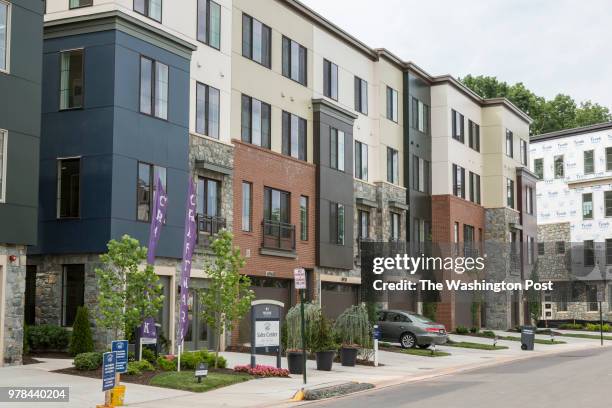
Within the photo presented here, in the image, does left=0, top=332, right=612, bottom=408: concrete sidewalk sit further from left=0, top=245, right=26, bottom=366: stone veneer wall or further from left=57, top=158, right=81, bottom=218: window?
left=57, top=158, right=81, bottom=218: window

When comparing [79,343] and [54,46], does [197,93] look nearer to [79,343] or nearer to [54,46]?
[54,46]

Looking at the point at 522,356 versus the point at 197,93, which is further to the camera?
the point at 522,356

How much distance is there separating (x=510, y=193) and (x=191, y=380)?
42.4 m

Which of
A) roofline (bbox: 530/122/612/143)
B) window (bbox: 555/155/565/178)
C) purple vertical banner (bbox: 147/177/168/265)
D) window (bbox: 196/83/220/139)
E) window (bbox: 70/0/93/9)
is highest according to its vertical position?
roofline (bbox: 530/122/612/143)

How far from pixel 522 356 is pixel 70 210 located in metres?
19.4

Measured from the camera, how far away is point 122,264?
75.4 ft

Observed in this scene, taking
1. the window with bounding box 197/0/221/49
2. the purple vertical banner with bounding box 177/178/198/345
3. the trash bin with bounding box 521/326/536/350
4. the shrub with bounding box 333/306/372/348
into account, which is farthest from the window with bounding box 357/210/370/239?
the purple vertical banner with bounding box 177/178/198/345

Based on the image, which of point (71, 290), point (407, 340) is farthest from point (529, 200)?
point (71, 290)

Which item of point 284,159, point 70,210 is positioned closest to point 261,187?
point 284,159

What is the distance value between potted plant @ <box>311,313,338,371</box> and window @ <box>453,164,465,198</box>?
90.6ft

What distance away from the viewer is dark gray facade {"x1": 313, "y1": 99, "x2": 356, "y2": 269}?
1553 inches

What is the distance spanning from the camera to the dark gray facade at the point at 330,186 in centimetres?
3944

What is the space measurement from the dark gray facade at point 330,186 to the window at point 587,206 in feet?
132

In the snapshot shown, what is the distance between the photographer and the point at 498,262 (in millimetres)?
58406
